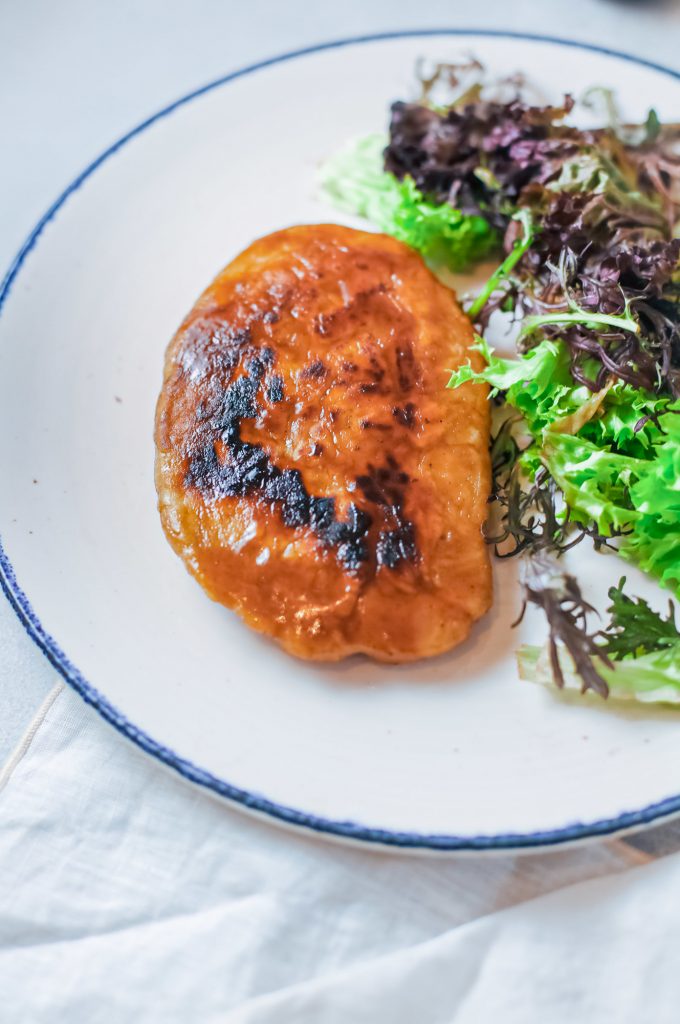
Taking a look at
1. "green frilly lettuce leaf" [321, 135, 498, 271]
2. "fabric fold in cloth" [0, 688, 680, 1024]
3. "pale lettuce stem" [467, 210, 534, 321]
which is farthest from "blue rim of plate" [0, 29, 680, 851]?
"green frilly lettuce leaf" [321, 135, 498, 271]

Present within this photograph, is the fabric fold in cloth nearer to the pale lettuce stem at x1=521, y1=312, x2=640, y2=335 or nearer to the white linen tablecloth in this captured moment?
the white linen tablecloth

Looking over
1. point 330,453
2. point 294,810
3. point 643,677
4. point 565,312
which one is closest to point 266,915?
point 294,810

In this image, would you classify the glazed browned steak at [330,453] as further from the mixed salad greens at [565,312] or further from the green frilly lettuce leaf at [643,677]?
the green frilly lettuce leaf at [643,677]

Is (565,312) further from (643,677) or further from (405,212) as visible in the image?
(643,677)

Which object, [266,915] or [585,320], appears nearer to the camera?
[266,915]

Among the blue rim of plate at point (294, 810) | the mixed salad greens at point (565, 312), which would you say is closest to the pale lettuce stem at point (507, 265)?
the mixed salad greens at point (565, 312)

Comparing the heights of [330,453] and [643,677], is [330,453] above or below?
above
